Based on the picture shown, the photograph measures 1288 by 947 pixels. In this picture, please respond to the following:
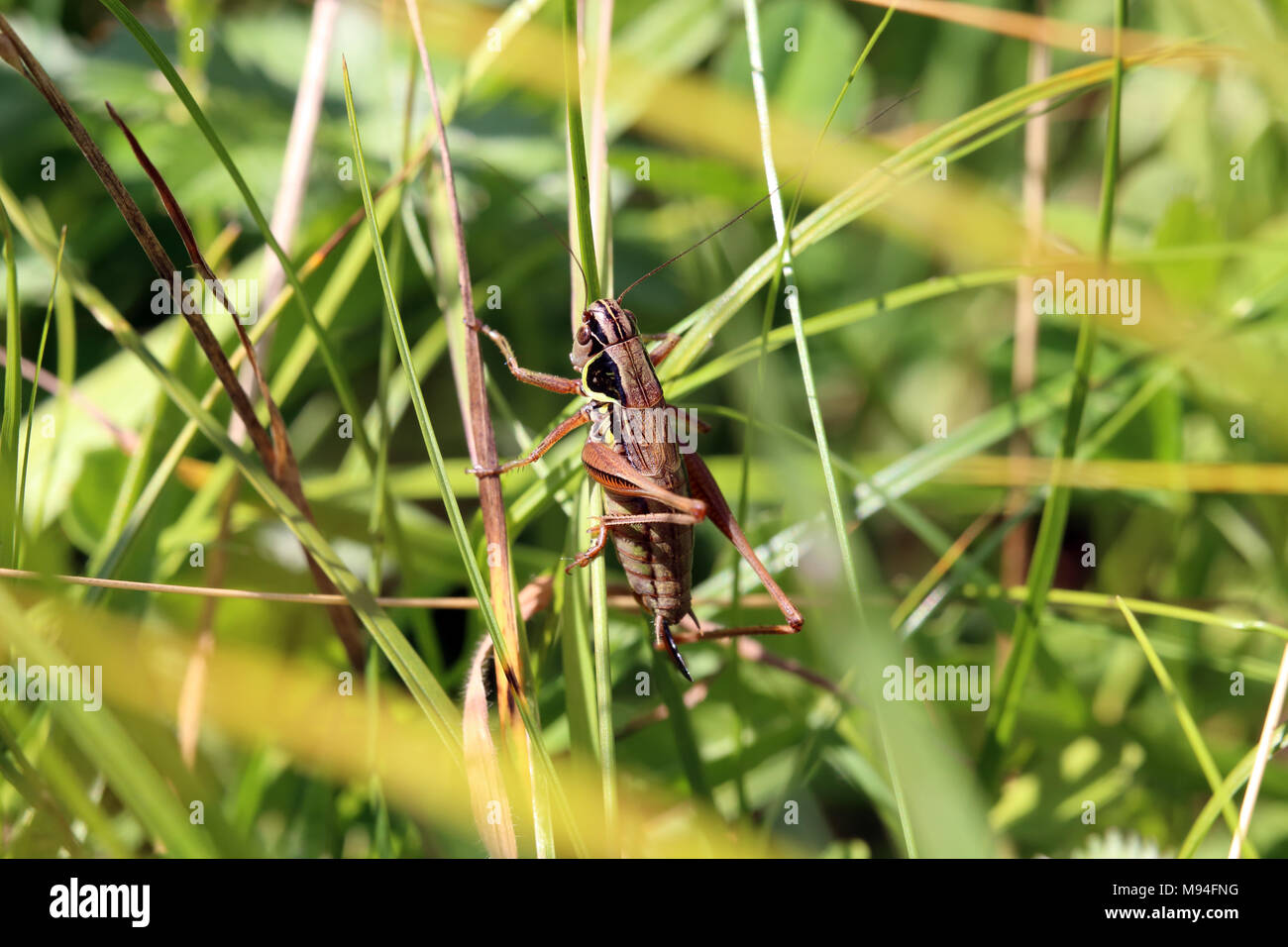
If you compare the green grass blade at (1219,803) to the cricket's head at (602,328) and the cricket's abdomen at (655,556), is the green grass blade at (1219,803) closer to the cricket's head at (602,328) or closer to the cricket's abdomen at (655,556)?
the cricket's abdomen at (655,556)

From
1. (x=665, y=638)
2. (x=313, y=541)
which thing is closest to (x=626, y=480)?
(x=665, y=638)

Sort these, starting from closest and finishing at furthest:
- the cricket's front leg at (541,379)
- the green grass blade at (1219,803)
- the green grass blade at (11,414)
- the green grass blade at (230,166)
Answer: the green grass blade at (230,166) < the green grass blade at (11,414) < the green grass blade at (1219,803) < the cricket's front leg at (541,379)

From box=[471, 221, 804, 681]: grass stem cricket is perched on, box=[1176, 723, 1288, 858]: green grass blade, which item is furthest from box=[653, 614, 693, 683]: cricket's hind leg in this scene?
box=[1176, 723, 1288, 858]: green grass blade

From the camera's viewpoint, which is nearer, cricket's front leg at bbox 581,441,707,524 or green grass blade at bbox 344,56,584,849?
green grass blade at bbox 344,56,584,849

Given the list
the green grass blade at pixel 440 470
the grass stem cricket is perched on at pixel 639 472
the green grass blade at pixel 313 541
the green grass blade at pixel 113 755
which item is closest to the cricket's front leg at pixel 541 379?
the grass stem cricket is perched on at pixel 639 472

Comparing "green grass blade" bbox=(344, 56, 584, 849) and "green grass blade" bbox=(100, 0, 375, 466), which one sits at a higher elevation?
"green grass blade" bbox=(100, 0, 375, 466)

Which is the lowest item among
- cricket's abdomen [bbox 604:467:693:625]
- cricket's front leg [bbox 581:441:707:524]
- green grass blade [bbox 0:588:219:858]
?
green grass blade [bbox 0:588:219:858]

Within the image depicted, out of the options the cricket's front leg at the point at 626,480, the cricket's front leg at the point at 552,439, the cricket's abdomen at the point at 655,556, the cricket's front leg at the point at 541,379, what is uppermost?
the cricket's front leg at the point at 541,379

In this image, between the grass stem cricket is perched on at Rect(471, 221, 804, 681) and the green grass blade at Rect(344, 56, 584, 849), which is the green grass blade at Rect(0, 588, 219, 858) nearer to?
the green grass blade at Rect(344, 56, 584, 849)

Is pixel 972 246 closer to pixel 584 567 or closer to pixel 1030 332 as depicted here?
pixel 1030 332
